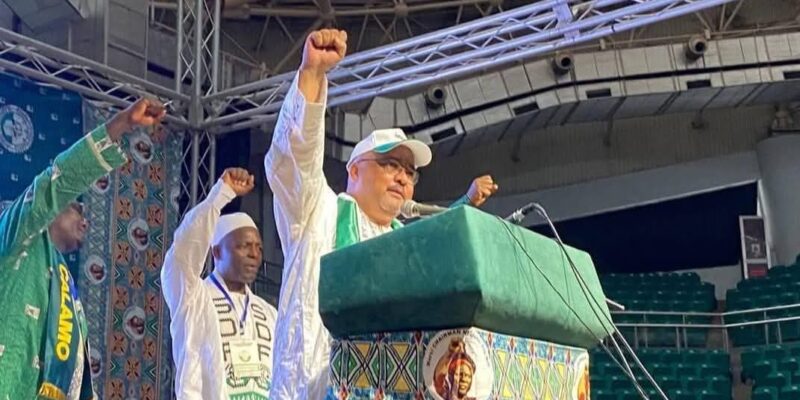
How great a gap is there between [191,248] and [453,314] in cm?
172

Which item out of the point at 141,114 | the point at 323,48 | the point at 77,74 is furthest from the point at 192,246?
the point at 77,74

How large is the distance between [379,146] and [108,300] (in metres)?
5.37

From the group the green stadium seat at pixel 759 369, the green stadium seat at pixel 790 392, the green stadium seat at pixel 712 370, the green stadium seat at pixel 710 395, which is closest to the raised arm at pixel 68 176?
the green stadium seat at pixel 790 392

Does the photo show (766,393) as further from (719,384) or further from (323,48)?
(323,48)

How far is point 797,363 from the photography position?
758 cm

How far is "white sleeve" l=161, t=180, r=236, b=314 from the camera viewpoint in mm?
3006

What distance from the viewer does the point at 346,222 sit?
2.03m

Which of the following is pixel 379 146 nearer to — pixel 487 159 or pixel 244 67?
pixel 244 67

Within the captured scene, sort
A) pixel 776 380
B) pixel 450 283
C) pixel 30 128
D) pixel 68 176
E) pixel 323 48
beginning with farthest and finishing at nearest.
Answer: pixel 776 380, pixel 30 128, pixel 68 176, pixel 323 48, pixel 450 283

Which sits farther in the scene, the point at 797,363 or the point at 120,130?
the point at 797,363

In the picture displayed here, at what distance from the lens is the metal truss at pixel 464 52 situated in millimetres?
6406

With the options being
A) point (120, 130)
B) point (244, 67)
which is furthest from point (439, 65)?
point (120, 130)

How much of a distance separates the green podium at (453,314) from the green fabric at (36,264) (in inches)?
36.8

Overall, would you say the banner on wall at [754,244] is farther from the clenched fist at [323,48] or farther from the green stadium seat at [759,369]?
the clenched fist at [323,48]
